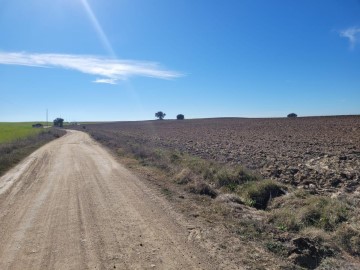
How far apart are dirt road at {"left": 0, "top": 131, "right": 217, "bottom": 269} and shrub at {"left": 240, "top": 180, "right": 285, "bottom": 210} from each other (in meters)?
2.77

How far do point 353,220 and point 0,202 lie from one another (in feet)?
32.1

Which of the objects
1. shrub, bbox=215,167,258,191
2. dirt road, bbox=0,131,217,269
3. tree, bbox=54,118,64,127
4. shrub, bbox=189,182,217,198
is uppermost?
tree, bbox=54,118,64,127

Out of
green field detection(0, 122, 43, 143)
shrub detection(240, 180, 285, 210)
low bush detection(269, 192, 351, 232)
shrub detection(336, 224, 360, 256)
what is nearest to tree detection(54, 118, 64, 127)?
green field detection(0, 122, 43, 143)

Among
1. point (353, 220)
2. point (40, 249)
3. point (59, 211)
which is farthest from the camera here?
point (59, 211)

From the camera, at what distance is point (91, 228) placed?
7730 millimetres

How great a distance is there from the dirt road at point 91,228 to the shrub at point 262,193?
9.10 feet

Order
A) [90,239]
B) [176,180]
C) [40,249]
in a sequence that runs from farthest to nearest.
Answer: [176,180] → [90,239] → [40,249]

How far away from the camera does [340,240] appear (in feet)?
22.0

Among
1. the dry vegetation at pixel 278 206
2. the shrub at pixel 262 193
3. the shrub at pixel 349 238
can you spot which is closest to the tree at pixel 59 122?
the dry vegetation at pixel 278 206

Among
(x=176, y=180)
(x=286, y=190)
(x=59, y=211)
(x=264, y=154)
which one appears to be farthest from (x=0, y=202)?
(x=264, y=154)

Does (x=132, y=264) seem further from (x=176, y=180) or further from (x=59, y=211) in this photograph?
(x=176, y=180)

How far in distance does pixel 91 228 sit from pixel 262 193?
18.1 ft

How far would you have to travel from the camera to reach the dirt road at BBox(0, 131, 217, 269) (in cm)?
601

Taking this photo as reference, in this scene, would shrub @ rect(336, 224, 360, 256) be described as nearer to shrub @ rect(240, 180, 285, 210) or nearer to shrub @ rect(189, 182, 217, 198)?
shrub @ rect(240, 180, 285, 210)
